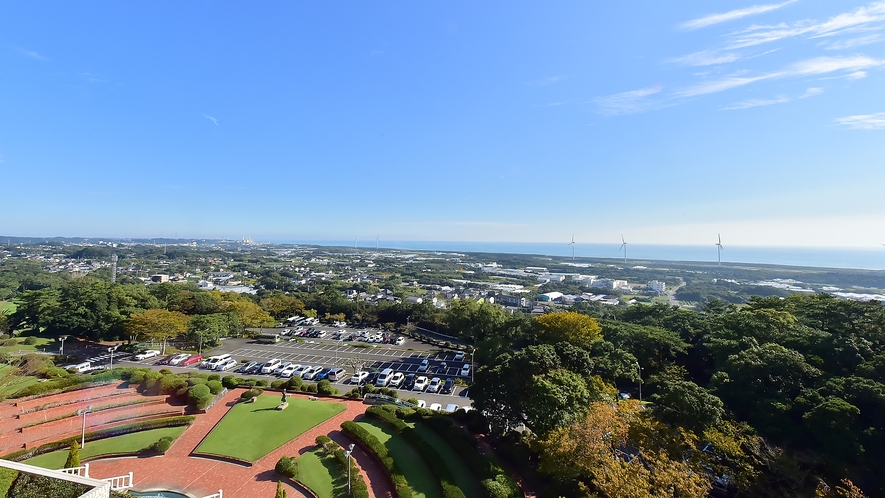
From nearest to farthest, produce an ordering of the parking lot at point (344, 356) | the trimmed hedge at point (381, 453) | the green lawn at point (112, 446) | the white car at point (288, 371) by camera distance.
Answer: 1. the trimmed hedge at point (381, 453)
2. the green lawn at point (112, 446)
3. the white car at point (288, 371)
4. the parking lot at point (344, 356)

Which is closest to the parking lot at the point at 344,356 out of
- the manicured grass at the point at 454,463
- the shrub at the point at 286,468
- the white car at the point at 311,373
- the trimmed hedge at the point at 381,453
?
the white car at the point at 311,373

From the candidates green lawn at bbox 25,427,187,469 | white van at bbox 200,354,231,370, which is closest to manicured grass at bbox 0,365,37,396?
green lawn at bbox 25,427,187,469

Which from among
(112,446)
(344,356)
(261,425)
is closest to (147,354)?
(344,356)

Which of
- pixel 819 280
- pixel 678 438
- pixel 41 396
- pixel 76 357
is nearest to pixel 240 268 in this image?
pixel 76 357

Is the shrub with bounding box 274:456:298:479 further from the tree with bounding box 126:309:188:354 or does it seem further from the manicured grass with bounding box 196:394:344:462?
the tree with bounding box 126:309:188:354

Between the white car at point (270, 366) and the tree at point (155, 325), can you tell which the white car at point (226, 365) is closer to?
the white car at point (270, 366)

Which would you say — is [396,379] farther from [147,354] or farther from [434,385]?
[147,354]

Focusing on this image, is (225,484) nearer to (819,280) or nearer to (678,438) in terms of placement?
(678,438)

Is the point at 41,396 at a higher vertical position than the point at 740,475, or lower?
lower
